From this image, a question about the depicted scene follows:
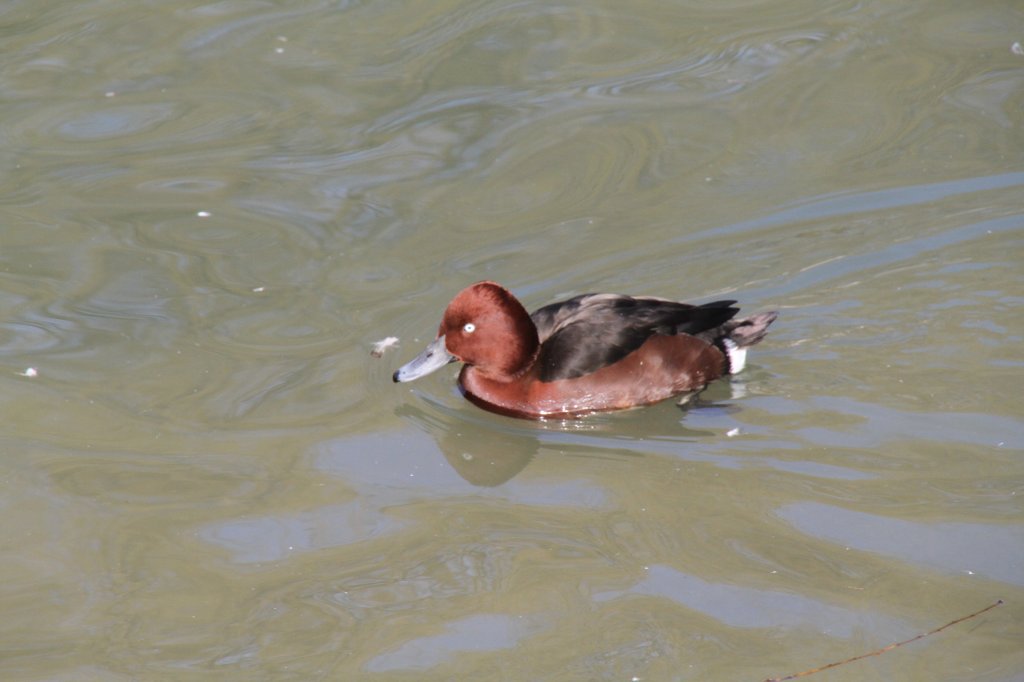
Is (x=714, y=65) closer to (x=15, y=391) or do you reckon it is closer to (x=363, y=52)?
(x=363, y=52)

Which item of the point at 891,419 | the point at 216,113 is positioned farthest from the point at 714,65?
the point at 891,419

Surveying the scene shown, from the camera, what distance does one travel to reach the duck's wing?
6.16m

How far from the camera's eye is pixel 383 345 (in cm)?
677

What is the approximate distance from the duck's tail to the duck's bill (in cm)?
131

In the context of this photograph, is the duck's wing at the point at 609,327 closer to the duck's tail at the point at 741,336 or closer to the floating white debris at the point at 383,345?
the duck's tail at the point at 741,336

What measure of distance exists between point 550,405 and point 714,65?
382cm

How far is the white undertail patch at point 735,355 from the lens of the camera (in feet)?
20.9

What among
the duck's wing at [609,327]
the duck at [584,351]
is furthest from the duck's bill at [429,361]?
Result: the duck's wing at [609,327]

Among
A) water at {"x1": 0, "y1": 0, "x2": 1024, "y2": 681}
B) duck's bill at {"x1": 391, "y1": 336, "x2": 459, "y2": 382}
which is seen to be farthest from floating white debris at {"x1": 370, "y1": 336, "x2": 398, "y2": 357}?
duck's bill at {"x1": 391, "y1": 336, "x2": 459, "y2": 382}

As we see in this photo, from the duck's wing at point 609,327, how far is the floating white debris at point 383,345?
858 millimetres

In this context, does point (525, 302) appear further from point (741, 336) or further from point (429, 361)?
point (741, 336)

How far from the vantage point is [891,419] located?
5824 mm

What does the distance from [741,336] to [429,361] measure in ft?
4.95

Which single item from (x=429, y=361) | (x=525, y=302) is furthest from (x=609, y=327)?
(x=525, y=302)
